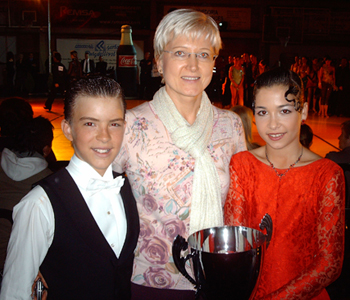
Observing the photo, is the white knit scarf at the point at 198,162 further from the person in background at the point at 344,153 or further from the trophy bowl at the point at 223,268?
the person in background at the point at 344,153

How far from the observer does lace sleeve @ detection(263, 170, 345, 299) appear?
1.25 meters

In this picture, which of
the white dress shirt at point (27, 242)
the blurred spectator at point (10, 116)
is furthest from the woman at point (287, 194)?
the blurred spectator at point (10, 116)

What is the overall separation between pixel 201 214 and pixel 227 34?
1776 centimetres

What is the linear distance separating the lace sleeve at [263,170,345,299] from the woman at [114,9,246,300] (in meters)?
0.41

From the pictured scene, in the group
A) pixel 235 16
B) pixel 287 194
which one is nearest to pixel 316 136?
pixel 287 194

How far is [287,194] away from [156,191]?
19.1 inches

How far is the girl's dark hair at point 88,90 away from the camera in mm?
1350

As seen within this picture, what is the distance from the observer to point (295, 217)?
1.46m

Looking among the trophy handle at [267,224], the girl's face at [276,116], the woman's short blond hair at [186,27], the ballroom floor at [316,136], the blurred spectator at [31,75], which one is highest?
the woman's short blond hair at [186,27]

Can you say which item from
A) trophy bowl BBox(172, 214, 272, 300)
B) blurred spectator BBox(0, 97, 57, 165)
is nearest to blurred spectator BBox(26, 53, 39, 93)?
blurred spectator BBox(0, 97, 57, 165)

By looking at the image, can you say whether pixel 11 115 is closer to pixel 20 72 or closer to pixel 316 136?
pixel 316 136

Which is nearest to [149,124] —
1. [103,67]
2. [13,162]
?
[13,162]

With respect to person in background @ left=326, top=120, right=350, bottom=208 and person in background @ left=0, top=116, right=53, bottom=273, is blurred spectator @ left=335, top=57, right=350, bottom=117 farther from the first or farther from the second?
person in background @ left=0, top=116, right=53, bottom=273

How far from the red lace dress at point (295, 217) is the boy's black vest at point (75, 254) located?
0.49 meters
